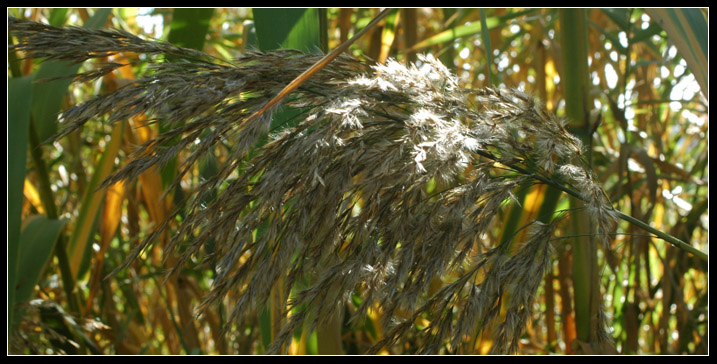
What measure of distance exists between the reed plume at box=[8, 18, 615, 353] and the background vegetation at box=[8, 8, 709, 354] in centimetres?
7

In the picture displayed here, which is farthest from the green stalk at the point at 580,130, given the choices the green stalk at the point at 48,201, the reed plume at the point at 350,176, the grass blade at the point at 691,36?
the green stalk at the point at 48,201

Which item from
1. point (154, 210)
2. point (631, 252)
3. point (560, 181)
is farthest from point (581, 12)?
point (154, 210)

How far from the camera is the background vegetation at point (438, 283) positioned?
3.48 feet

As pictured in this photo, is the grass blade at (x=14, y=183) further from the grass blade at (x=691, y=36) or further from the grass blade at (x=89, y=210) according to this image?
the grass blade at (x=691, y=36)

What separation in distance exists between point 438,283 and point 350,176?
0.70 meters

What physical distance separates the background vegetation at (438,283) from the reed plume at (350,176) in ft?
0.22

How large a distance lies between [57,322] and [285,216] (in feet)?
2.91

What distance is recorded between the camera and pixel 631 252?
5.38 feet

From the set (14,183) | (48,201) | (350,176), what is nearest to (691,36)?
(350,176)

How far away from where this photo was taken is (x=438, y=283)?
4.31 feet

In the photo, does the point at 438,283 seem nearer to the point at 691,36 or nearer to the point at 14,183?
the point at 691,36

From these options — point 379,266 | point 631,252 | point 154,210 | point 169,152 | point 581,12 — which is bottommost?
point 631,252

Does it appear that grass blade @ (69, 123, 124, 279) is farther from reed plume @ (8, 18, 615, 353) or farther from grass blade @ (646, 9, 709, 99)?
grass blade @ (646, 9, 709, 99)

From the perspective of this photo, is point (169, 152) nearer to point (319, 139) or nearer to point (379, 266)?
point (319, 139)
